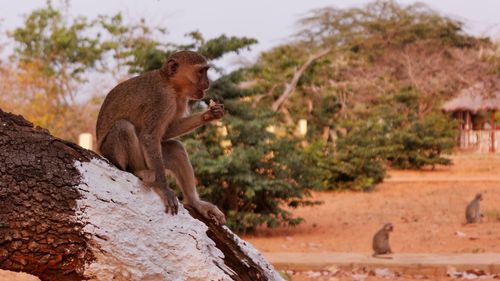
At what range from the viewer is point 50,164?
3.08m

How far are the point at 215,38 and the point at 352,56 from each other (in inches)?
1053

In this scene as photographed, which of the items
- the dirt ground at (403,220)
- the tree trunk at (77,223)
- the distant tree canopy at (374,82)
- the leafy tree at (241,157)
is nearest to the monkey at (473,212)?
the dirt ground at (403,220)

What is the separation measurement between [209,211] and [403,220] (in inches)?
386

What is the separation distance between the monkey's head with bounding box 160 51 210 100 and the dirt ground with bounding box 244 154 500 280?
19.7ft

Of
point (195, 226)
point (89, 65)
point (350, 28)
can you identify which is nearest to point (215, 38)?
point (195, 226)

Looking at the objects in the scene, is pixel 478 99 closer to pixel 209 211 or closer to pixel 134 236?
pixel 209 211

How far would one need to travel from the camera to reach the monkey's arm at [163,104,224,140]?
13.0ft

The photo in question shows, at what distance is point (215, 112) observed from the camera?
3.98m

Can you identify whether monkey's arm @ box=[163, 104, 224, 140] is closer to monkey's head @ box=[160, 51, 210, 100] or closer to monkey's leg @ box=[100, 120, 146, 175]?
monkey's head @ box=[160, 51, 210, 100]

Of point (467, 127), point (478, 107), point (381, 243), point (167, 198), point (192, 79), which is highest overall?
point (478, 107)

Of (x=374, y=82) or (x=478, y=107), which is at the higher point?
(x=374, y=82)

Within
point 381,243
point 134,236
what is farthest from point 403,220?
point 134,236

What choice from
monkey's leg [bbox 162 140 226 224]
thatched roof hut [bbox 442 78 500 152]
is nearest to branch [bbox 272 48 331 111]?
thatched roof hut [bbox 442 78 500 152]

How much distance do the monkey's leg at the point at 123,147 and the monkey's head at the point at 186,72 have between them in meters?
0.39
